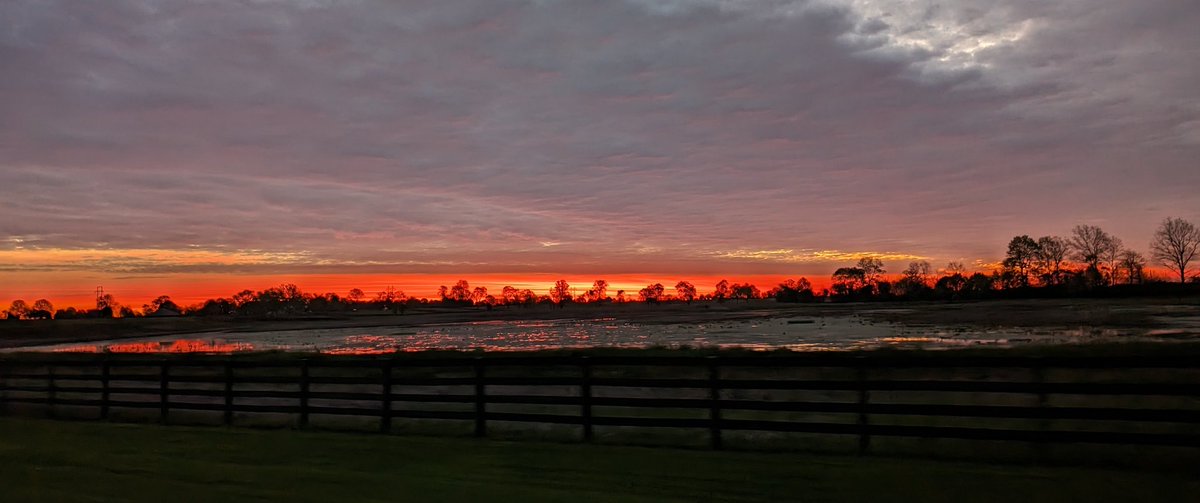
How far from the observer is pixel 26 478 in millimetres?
9031

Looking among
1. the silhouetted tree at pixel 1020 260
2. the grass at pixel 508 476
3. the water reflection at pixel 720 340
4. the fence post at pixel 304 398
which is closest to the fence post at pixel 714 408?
the grass at pixel 508 476

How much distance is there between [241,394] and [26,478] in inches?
197

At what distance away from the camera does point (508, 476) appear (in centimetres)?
866

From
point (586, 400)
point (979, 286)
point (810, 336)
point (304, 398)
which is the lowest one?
point (810, 336)

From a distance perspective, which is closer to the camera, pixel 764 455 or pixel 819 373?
pixel 764 455

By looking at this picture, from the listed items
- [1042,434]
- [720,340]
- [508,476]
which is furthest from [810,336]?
[508,476]

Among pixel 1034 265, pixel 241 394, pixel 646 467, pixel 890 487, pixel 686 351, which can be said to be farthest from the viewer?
pixel 1034 265

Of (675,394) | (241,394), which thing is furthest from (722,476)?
(675,394)

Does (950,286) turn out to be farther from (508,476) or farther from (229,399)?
(508,476)

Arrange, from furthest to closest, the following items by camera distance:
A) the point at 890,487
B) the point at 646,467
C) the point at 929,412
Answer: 1. the point at 929,412
2. the point at 646,467
3. the point at 890,487

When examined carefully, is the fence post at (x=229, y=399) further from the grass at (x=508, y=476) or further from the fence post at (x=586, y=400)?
the fence post at (x=586, y=400)

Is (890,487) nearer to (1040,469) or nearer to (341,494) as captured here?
(1040,469)

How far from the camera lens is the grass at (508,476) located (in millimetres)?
7543

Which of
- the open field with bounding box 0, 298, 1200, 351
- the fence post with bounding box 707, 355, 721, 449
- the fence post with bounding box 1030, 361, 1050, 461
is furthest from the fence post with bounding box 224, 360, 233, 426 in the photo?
the open field with bounding box 0, 298, 1200, 351
